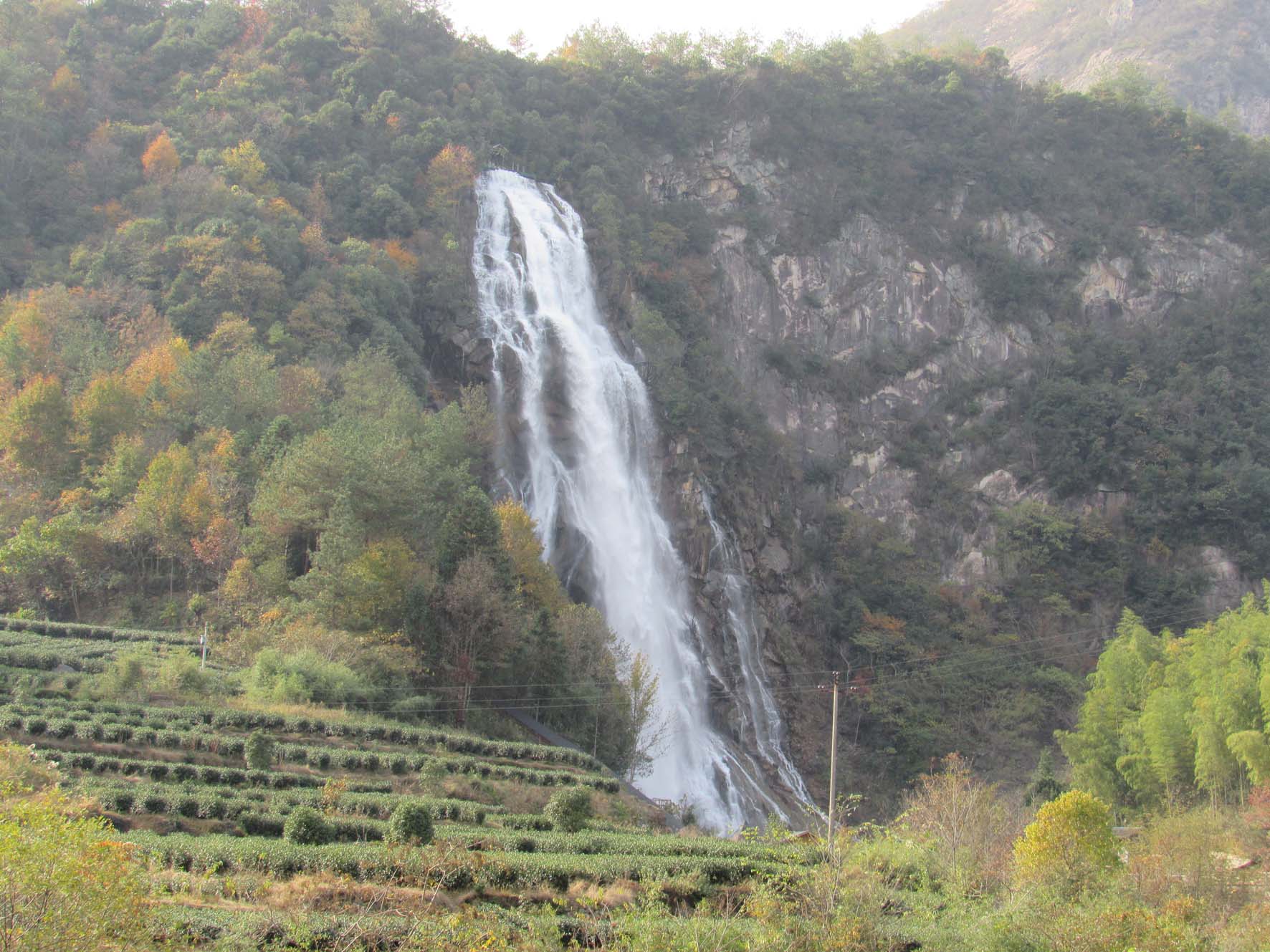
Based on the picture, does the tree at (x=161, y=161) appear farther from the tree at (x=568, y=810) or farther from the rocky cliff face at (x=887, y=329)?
the tree at (x=568, y=810)

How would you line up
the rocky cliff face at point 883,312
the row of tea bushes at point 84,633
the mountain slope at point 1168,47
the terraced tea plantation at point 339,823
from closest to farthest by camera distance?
the terraced tea plantation at point 339,823 → the row of tea bushes at point 84,633 → the rocky cliff face at point 883,312 → the mountain slope at point 1168,47

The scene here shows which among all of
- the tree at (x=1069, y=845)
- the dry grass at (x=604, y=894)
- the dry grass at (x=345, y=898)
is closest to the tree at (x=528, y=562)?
the dry grass at (x=604, y=894)

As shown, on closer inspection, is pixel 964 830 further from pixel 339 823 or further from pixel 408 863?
pixel 408 863

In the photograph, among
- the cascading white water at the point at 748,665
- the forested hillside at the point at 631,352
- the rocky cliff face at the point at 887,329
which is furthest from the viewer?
the rocky cliff face at the point at 887,329

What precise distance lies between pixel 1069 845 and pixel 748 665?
102ft

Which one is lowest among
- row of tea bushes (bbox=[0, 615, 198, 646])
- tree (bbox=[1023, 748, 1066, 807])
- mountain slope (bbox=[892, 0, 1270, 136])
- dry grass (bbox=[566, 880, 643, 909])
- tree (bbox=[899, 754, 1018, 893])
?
tree (bbox=[1023, 748, 1066, 807])

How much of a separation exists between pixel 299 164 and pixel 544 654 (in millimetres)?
35094

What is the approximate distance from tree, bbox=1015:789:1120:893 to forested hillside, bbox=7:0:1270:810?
1752cm

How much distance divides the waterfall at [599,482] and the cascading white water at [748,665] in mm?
347

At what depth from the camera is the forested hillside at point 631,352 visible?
3688 centimetres

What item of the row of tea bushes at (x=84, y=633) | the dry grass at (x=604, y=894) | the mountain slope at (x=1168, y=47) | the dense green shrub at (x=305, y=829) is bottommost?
the dry grass at (x=604, y=894)

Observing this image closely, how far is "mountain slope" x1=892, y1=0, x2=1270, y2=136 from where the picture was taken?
12506 centimetres

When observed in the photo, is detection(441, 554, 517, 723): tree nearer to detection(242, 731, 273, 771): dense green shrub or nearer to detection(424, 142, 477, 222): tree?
detection(242, 731, 273, 771): dense green shrub

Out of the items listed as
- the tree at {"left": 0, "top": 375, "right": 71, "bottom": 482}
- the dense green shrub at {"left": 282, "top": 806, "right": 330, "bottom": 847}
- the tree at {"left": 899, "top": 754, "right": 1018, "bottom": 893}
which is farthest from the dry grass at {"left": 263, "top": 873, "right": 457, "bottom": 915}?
the tree at {"left": 0, "top": 375, "right": 71, "bottom": 482}
